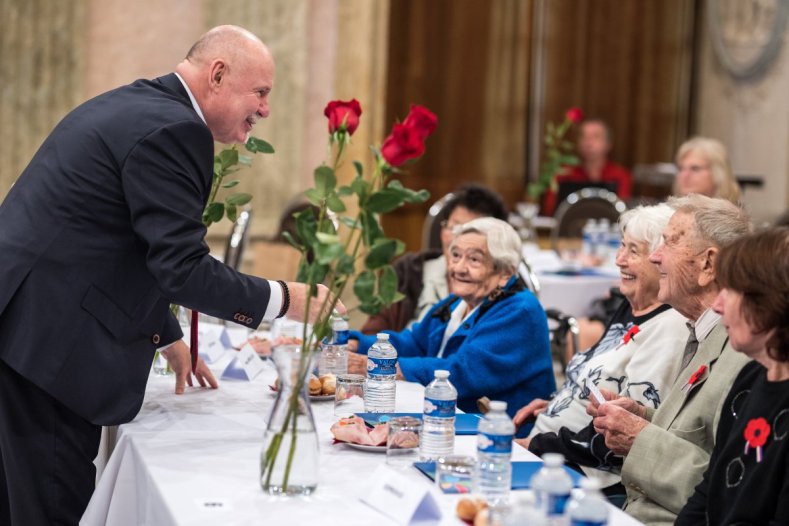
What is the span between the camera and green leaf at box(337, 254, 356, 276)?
176 cm

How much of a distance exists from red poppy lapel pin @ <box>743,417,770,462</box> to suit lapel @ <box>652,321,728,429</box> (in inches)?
13.6

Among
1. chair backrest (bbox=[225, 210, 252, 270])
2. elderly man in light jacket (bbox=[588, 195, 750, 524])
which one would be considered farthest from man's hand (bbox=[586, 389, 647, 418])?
chair backrest (bbox=[225, 210, 252, 270])

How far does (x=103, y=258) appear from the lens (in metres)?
2.21

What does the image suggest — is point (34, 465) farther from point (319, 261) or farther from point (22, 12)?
point (22, 12)

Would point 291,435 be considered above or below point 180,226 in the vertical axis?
below

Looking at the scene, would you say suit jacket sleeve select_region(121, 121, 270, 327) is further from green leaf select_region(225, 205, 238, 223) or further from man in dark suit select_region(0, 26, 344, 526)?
green leaf select_region(225, 205, 238, 223)

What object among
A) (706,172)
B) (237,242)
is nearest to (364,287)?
(237,242)

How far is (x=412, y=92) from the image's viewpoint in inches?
318

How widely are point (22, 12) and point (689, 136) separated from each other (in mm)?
5742

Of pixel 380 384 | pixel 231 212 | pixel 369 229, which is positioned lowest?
pixel 380 384

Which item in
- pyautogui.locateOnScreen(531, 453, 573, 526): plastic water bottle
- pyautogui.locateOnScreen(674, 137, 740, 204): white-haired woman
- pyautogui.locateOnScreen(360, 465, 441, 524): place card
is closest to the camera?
pyautogui.locateOnScreen(531, 453, 573, 526): plastic water bottle

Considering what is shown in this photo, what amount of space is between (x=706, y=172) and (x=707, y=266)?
3.63m

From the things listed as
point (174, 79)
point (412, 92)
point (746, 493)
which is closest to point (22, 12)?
point (412, 92)

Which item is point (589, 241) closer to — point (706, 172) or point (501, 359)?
point (706, 172)
